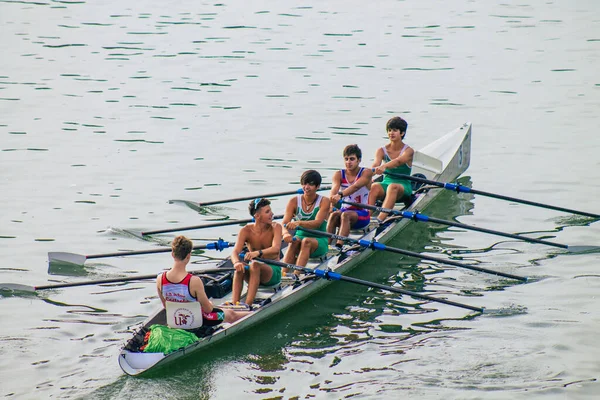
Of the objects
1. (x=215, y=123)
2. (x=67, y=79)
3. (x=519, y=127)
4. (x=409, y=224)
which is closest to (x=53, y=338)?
(x=409, y=224)

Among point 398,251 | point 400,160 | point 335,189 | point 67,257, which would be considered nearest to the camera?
point 398,251

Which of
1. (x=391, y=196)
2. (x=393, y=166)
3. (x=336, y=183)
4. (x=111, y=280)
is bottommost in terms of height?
(x=111, y=280)

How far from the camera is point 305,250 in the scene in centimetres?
1330

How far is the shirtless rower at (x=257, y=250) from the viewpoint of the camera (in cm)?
1217

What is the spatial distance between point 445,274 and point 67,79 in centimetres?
1785

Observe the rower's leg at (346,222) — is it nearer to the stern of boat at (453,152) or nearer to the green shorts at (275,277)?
the green shorts at (275,277)

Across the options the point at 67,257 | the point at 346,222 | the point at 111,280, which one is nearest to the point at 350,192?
the point at 346,222

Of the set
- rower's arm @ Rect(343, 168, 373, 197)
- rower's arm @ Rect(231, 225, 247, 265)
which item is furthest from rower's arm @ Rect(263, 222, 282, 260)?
rower's arm @ Rect(343, 168, 373, 197)

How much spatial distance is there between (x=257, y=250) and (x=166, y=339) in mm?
2301

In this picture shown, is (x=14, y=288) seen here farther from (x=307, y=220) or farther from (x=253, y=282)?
(x=307, y=220)

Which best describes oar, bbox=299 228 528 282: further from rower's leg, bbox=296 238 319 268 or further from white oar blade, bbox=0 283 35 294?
white oar blade, bbox=0 283 35 294

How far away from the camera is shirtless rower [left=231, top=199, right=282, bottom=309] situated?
39.9 ft

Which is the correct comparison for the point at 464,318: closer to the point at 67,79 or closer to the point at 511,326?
the point at 511,326

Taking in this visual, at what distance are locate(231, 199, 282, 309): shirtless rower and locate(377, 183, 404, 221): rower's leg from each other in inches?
141
